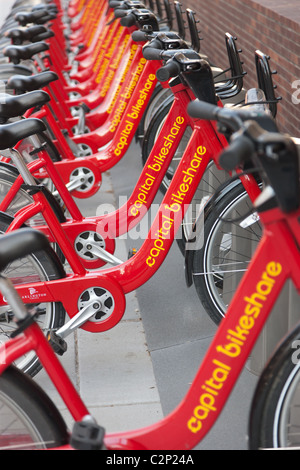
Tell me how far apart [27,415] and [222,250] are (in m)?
1.71

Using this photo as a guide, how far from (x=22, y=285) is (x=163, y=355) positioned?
83 centimetres

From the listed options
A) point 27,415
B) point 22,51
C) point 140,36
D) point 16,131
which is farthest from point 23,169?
point 22,51

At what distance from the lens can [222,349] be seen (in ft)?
7.34

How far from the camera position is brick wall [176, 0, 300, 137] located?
180 inches

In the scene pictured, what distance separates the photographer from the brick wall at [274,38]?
458 centimetres

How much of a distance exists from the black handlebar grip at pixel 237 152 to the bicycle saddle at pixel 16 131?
1.47 metres

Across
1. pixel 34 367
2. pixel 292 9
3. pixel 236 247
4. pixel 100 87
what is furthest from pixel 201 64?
pixel 100 87

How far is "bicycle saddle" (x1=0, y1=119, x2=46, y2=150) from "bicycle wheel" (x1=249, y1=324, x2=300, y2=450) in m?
1.53

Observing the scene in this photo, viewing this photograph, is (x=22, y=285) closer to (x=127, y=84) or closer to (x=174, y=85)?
(x=174, y=85)

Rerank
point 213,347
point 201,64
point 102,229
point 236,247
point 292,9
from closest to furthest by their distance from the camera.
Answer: point 213,347 < point 201,64 < point 236,247 < point 102,229 < point 292,9

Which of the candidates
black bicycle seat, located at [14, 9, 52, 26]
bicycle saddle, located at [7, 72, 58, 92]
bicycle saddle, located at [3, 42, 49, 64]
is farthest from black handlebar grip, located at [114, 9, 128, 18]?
black bicycle seat, located at [14, 9, 52, 26]

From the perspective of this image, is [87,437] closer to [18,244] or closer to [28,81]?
[18,244]

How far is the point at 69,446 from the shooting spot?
231 cm

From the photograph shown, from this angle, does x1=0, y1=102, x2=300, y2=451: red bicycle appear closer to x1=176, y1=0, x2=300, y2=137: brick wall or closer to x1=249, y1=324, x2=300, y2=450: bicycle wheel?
x1=249, y1=324, x2=300, y2=450: bicycle wheel
